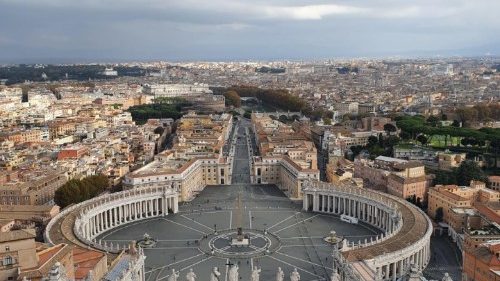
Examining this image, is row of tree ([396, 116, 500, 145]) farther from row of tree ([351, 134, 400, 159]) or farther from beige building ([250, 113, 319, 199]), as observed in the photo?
beige building ([250, 113, 319, 199])

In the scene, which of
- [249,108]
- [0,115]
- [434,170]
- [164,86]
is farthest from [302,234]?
Result: [164,86]

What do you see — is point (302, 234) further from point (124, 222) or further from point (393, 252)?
point (124, 222)

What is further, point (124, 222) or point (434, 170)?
point (434, 170)

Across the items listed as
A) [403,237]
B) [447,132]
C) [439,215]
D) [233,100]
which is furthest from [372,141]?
[233,100]

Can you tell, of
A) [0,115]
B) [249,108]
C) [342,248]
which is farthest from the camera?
[249,108]

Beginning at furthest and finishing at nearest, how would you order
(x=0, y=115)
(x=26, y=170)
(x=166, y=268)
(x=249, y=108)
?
(x=249, y=108)
(x=0, y=115)
(x=26, y=170)
(x=166, y=268)

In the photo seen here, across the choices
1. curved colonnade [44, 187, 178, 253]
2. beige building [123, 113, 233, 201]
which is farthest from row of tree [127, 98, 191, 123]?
A: curved colonnade [44, 187, 178, 253]

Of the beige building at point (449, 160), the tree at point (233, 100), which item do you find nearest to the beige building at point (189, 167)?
the beige building at point (449, 160)
